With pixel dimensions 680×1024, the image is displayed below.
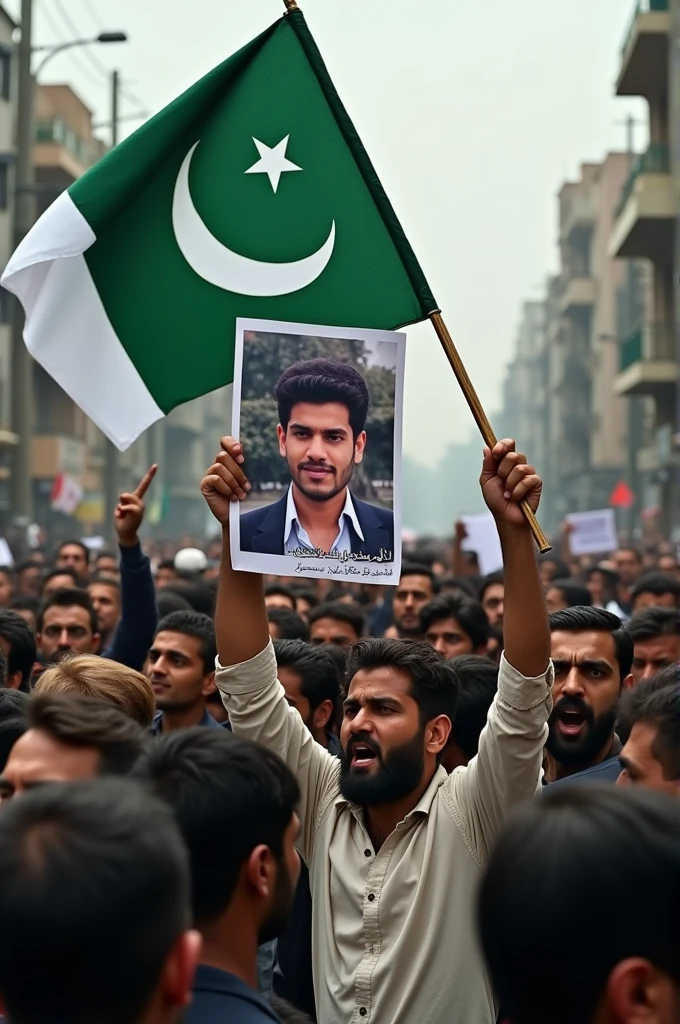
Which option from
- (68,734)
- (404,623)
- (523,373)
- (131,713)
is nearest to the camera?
(68,734)

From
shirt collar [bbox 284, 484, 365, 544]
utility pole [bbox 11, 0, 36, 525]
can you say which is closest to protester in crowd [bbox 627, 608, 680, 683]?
shirt collar [bbox 284, 484, 365, 544]

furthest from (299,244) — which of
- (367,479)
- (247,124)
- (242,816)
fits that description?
(242,816)

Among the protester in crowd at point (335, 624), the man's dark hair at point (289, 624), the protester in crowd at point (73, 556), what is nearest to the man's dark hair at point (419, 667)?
the man's dark hair at point (289, 624)

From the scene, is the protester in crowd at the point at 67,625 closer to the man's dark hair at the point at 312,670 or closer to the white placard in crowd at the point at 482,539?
the man's dark hair at the point at 312,670

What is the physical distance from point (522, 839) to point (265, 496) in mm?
2132

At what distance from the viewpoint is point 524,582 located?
3.48m

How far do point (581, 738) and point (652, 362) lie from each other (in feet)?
76.6

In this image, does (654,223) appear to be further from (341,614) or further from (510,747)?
(510,747)

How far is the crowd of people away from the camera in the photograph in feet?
6.22

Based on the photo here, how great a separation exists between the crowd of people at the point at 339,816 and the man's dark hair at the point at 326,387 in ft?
→ 0.80

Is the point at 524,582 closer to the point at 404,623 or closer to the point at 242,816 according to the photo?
the point at 242,816

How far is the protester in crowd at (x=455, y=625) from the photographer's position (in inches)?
294

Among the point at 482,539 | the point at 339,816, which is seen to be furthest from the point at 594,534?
the point at 339,816

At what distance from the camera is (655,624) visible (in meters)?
6.33
